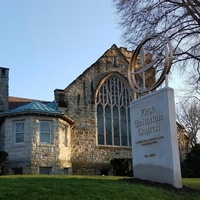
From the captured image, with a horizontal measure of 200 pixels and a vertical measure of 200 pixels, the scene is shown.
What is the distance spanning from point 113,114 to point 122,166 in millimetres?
4643

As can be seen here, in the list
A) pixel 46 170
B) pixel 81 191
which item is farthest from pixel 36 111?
pixel 81 191

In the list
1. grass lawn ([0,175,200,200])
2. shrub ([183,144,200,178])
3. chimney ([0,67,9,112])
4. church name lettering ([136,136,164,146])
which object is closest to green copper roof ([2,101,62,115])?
chimney ([0,67,9,112])

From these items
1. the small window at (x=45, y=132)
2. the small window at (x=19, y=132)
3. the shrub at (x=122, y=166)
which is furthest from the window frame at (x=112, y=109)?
the small window at (x=19, y=132)

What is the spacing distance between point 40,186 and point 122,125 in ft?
62.6

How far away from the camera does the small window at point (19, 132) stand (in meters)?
24.5

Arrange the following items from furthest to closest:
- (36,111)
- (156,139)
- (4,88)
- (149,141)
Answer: (4,88), (36,111), (149,141), (156,139)

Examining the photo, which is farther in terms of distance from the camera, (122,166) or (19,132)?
(122,166)

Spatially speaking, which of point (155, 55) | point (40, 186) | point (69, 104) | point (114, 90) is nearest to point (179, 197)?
point (40, 186)

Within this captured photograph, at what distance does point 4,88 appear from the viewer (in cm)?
2752

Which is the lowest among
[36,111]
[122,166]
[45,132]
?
[122,166]

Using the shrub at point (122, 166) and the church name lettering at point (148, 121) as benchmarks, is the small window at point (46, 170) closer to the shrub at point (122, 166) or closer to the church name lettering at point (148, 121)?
the shrub at point (122, 166)

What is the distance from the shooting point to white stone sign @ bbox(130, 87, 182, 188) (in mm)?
12852

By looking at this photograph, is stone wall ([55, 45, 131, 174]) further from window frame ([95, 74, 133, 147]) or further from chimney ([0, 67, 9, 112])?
chimney ([0, 67, 9, 112])

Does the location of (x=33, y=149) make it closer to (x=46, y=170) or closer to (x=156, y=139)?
(x=46, y=170)
